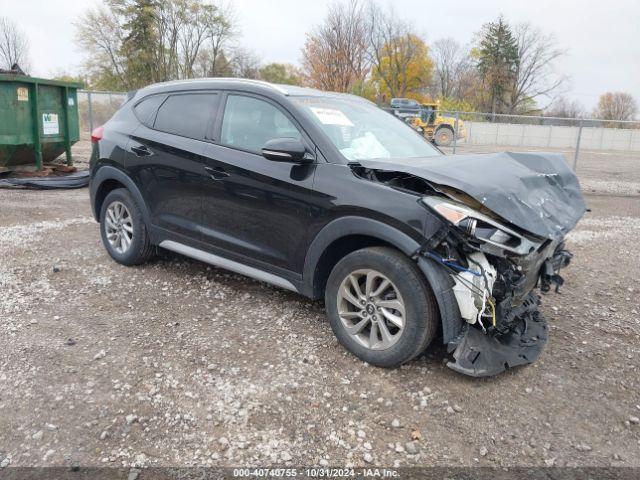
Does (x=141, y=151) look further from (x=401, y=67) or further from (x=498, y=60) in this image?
(x=498, y=60)

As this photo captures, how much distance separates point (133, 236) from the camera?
4.86 m

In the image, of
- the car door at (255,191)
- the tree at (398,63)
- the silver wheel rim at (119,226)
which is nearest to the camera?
the car door at (255,191)

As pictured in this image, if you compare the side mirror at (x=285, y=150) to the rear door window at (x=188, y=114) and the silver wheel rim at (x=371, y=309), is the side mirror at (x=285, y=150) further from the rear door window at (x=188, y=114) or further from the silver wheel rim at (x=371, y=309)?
the rear door window at (x=188, y=114)

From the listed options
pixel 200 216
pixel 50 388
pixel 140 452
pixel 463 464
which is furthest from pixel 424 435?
pixel 200 216

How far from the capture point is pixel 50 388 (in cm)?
301

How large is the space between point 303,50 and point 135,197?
1327 inches

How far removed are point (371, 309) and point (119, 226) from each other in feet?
9.77

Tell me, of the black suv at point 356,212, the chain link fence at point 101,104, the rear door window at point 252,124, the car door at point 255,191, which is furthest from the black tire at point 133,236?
the chain link fence at point 101,104

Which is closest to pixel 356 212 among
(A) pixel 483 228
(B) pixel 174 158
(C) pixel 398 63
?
(A) pixel 483 228

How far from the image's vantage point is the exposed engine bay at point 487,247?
2.89 m

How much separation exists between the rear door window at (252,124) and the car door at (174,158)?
0.21 m

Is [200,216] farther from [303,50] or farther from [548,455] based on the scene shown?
[303,50]

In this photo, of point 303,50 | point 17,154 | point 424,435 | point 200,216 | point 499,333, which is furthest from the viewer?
point 303,50

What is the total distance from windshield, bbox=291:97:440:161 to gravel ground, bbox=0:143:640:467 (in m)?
1.36
